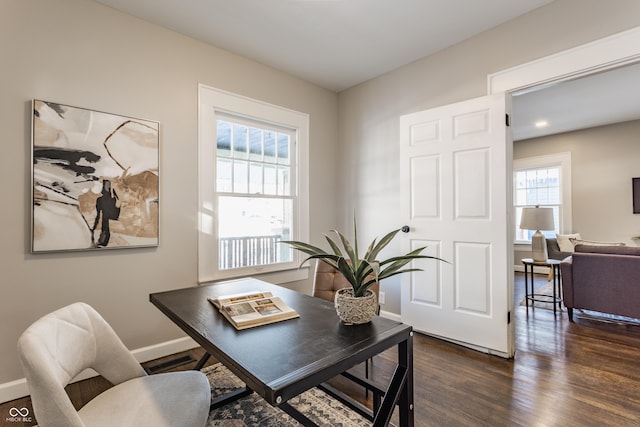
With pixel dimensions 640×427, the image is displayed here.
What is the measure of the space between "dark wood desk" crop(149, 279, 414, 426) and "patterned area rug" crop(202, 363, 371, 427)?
29 centimetres

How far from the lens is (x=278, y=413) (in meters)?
1.78

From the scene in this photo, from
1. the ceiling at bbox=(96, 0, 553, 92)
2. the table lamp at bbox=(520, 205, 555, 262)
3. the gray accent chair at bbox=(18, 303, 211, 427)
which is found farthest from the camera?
the table lamp at bbox=(520, 205, 555, 262)

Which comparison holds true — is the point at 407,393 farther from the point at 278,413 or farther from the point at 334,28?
the point at 334,28

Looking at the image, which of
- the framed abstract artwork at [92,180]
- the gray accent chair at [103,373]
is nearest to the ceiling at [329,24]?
the framed abstract artwork at [92,180]

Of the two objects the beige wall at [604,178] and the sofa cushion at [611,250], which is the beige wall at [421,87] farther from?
the beige wall at [604,178]

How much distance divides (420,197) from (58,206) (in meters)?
2.86

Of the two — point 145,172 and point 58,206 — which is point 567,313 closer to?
point 145,172

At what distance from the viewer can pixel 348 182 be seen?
150 inches

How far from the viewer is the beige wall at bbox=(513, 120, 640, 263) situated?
5.21m

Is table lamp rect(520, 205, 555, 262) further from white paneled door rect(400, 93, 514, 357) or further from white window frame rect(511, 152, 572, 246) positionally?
white window frame rect(511, 152, 572, 246)

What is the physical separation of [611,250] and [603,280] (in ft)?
1.09

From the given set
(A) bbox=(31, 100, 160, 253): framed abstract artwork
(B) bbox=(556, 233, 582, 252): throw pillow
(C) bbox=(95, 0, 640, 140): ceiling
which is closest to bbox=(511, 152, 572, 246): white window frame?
(B) bbox=(556, 233, 582, 252): throw pillow

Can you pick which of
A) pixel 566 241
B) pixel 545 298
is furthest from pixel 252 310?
pixel 566 241

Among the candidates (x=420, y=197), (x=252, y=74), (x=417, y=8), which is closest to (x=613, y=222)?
(x=420, y=197)
